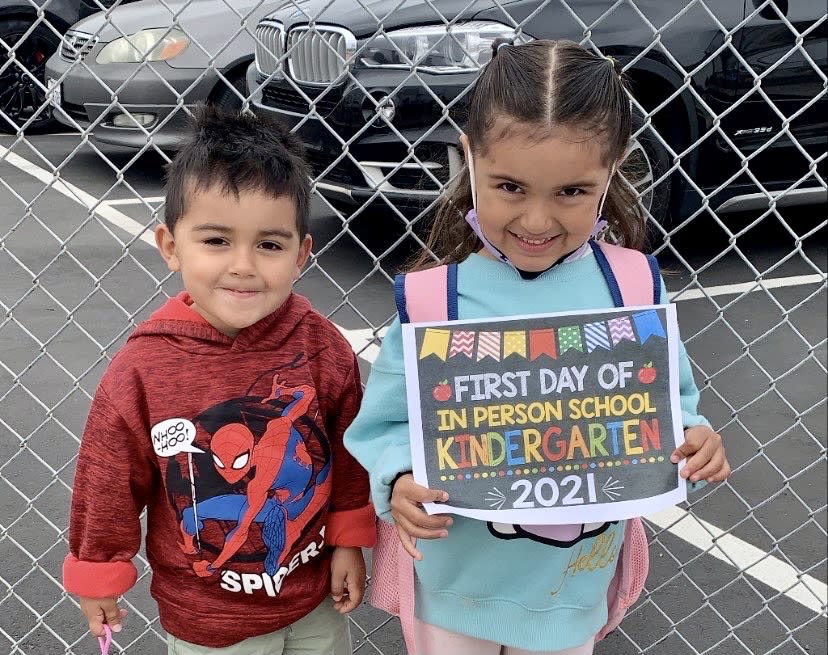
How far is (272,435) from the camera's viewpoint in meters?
1.69

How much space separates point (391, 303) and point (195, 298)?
10.6ft

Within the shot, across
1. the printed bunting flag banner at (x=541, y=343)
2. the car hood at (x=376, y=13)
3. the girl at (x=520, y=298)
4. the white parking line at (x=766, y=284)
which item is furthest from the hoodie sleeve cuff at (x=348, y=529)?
the white parking line at (x=766, y=284)

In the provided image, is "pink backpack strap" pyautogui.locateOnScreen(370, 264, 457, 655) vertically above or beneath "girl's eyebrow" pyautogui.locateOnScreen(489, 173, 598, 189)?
beneath

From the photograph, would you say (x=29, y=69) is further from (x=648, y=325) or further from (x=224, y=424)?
(x=648, y=325)

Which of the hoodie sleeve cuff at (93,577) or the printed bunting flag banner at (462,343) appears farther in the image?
the hoodie sleeve cuff at (93,577)

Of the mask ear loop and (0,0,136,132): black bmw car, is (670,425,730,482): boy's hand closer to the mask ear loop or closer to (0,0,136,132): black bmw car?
the mask ear loop

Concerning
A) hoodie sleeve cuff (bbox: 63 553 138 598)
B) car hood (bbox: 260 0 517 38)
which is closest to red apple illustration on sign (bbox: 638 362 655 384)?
hoodie sleeve cuff (bbox: 63 553 138 598)

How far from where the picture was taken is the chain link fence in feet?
7.83

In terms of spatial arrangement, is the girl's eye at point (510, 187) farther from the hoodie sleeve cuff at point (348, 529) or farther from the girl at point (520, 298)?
the hoodie sleeve cuff at point (348, 529)

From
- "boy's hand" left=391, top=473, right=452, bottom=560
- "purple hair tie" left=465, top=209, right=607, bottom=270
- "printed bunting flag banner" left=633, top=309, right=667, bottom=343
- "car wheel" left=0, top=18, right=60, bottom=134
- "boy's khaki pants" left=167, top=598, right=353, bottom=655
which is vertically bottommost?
"car wheel" left=0, top=18, right=60, bottom=134

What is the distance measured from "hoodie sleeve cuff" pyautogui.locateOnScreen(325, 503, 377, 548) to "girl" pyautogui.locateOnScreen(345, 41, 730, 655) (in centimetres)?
14

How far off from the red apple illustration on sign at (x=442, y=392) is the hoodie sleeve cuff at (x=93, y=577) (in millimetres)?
661

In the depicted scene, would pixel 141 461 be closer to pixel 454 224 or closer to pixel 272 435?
pixel 272 435

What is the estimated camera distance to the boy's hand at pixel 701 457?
5.12 feet
